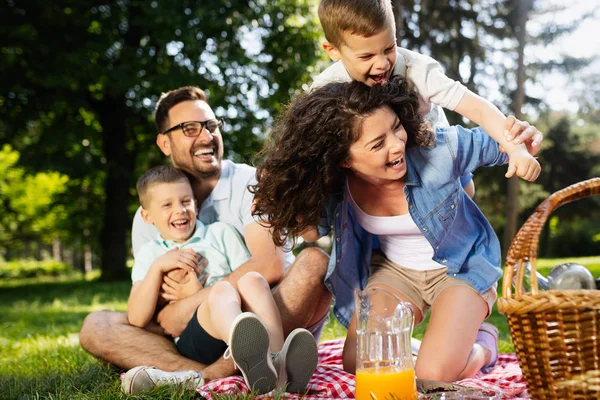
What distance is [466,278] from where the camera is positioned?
304 centimetres

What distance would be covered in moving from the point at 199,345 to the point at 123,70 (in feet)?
30.2

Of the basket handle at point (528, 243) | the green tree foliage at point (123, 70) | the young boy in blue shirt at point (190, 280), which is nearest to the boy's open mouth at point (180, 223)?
the young boy in blue shirt at point (190, 280)

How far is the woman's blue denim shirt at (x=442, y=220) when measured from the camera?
2.93 metres

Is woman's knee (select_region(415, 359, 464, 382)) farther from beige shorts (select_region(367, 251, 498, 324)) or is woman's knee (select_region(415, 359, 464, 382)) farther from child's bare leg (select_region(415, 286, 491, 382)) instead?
beige shorts (select_region(367, 251, 498, 324))

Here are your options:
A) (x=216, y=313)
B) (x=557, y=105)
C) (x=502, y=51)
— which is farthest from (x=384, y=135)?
(x=557, y=105)

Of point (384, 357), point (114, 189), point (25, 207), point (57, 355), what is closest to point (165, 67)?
point (114, 189)

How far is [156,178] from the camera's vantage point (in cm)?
341

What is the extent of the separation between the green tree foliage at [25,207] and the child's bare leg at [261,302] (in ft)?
52.7

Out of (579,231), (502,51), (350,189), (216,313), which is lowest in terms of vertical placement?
(579,231)

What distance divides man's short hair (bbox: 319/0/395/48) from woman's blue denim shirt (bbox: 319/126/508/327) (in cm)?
57

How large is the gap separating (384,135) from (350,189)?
1.54ft

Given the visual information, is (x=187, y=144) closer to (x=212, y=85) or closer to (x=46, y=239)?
(x=212, y=85)

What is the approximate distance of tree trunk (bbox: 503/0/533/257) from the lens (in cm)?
1455

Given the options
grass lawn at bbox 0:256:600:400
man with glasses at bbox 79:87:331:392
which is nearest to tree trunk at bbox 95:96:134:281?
grass lawn at bbox 0:256:600:400
